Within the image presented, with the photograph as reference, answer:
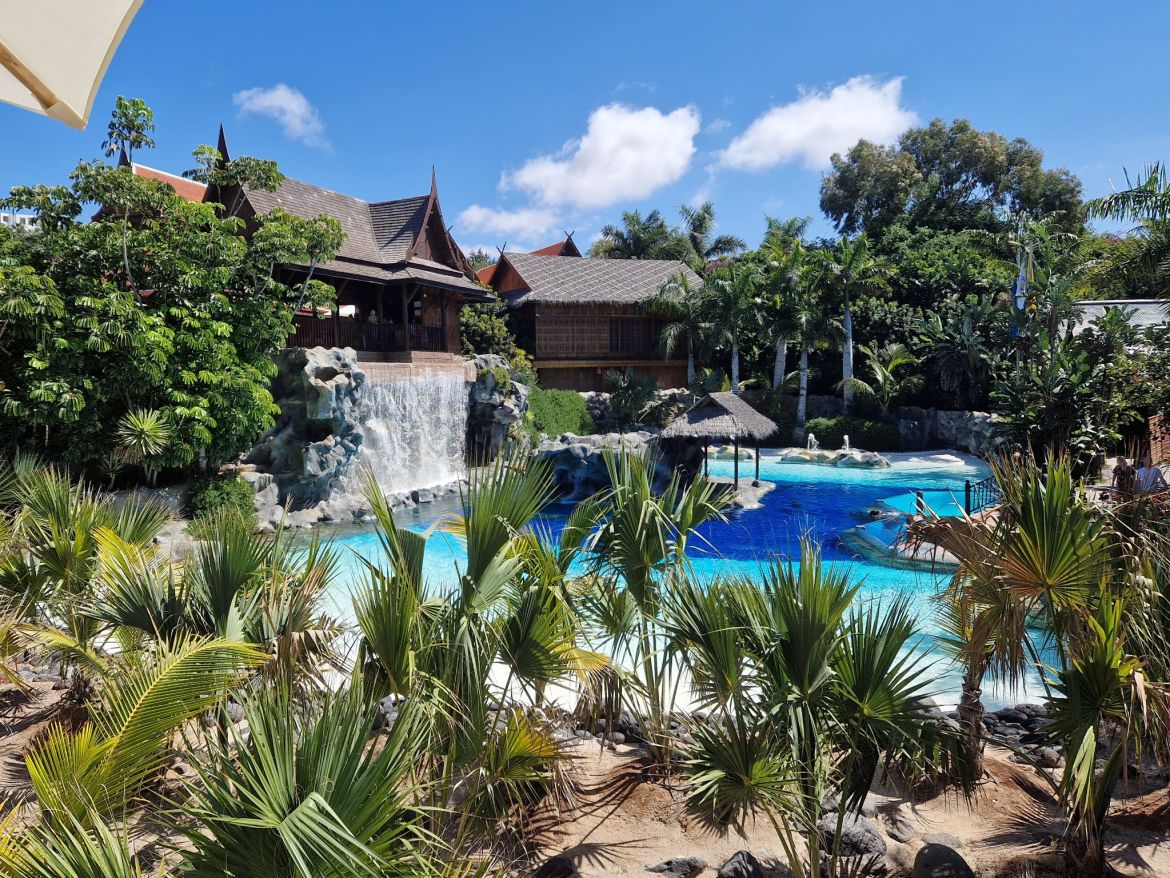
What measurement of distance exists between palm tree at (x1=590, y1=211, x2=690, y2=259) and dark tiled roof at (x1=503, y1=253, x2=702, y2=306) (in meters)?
4.94

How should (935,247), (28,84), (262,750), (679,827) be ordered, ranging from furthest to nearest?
(935,247) < (679,827) < (28,84) < (262,750)

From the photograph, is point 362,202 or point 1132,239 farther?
point 362,202

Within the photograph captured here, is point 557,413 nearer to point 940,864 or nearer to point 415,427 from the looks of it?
point 415,427

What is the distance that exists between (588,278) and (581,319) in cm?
242

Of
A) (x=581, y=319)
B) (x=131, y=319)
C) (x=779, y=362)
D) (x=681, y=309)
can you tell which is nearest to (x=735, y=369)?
(x=779, y=362)

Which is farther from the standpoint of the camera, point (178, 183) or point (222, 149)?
point (178, 183)

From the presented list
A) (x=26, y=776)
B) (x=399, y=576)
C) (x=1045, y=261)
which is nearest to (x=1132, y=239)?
(x=1045, y=261)

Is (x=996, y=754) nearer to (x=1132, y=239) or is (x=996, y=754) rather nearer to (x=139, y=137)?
(x=1132, y=239)

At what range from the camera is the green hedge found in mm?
25891

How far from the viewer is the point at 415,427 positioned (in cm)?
2002

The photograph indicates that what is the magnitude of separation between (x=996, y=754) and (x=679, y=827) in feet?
11.1

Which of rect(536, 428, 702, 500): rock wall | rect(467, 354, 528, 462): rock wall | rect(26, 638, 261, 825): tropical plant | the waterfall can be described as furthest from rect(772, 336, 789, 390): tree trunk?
rect(26, 638, 261, 825): tropical plant

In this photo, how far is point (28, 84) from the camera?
2639 mm

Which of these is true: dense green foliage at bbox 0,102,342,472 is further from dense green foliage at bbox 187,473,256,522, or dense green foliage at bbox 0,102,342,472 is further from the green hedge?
the green hedge
